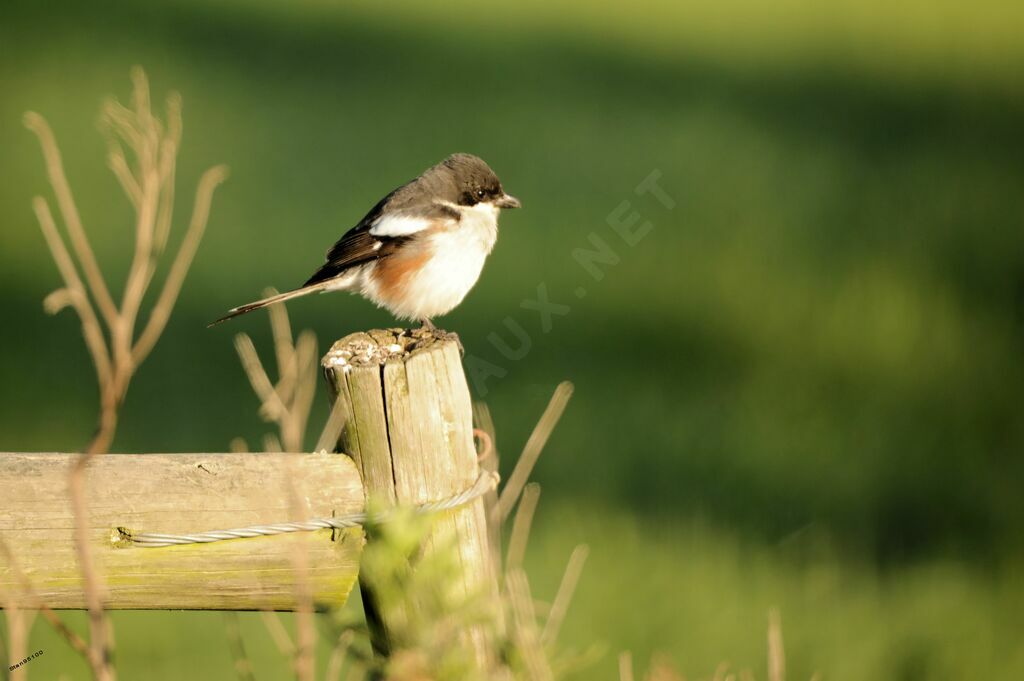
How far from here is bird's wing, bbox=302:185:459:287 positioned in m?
5.16

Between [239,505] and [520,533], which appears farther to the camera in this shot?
[520,533]

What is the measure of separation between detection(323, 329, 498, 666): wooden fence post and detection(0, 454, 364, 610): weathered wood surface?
17 cm

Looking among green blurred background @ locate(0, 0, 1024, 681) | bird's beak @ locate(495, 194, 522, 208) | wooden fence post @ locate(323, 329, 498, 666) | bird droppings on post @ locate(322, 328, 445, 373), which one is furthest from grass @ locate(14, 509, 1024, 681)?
wooden fence post @ locate(323, 329, 498, 666)

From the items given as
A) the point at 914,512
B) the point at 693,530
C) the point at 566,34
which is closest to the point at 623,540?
the point at 693,530

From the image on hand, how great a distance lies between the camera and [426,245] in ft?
16.8

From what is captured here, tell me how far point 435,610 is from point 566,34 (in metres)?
10.2

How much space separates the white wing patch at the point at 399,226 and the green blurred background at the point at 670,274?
1593mm

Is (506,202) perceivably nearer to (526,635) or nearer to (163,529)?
(163,529)

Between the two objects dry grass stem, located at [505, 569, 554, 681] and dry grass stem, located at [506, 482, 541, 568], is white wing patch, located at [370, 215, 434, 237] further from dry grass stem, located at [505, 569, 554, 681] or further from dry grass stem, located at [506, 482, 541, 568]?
dry grass stem, located at [505, 569, 554, 681]

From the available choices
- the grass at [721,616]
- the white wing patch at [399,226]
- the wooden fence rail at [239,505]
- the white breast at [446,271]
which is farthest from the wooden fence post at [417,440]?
the grass at [721,616]

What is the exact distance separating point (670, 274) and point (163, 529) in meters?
5.95

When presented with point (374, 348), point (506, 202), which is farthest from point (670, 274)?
point (374, 348)

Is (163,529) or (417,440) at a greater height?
(417,440)

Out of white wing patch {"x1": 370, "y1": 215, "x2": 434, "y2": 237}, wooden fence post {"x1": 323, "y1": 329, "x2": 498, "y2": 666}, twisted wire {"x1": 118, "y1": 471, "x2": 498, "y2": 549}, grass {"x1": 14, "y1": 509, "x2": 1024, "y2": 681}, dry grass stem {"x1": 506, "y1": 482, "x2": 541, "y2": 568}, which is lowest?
grass {"x1": 14, "y1": 509, "x2": 1024, "y2": 681}
